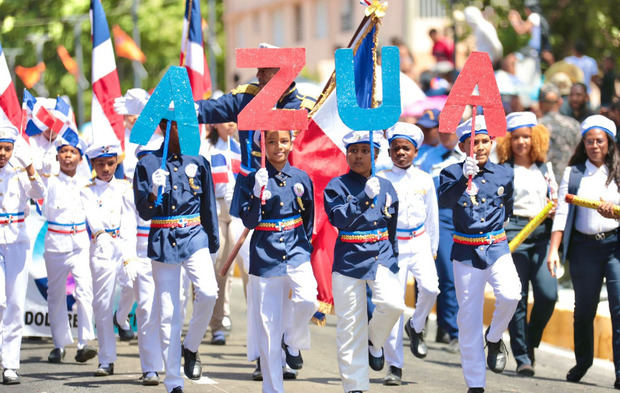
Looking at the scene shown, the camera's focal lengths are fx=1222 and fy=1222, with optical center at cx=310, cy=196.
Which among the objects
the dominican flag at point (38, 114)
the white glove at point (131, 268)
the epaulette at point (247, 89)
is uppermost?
the epaulette at point (247, 89)

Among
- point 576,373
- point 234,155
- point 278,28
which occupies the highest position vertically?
point 278,28

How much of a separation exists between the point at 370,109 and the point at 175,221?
1698 millimetres

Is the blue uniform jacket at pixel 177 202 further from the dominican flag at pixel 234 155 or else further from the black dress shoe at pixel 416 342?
the dominican flag at pixel 234 155

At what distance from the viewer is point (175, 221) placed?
909 cm

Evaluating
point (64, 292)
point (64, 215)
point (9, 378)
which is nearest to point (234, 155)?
point (64, 215)

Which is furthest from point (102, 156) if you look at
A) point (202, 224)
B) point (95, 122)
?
point (202, 224)

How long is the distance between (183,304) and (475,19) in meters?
8.49

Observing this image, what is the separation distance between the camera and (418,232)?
10.7 meters

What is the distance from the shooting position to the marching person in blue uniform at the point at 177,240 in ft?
29.6

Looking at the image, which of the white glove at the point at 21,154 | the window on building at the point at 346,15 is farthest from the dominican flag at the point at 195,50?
the window on building at the point at 346,15

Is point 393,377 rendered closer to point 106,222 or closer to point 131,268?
point 131,268

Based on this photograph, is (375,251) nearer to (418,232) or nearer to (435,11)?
(418,232)

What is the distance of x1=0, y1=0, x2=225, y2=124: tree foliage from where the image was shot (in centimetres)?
4741

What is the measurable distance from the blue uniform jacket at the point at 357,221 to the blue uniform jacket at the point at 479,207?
568 millimetres
